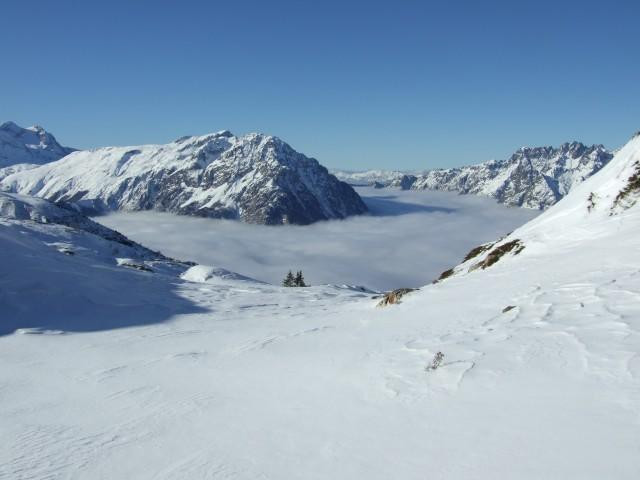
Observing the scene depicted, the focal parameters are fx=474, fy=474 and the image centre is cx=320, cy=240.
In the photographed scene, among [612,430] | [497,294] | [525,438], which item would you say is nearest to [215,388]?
[525,438]

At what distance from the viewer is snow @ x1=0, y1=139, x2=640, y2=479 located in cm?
787

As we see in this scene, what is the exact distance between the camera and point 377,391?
11.2 meters

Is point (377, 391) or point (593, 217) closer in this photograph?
point (377, 391)

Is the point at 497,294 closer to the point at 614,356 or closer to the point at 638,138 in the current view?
the point at 614,356

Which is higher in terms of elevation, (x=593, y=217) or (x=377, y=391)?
(x=593, y=217)

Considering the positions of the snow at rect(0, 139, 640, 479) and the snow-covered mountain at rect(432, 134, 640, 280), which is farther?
the snow-covered mountain at rect(432, 134, 640, 280)

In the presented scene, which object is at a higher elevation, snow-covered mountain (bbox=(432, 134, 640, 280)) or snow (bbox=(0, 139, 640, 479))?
snow-covered mountain (bbox=(432, 134, 640, 280))

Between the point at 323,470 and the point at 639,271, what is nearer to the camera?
the point at 323,470

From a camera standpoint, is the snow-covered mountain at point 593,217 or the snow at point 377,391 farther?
the snow-covered mountain at point 593,217

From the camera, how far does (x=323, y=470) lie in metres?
7.88

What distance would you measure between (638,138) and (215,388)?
38.5m

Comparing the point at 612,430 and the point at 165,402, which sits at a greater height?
the point at 612,430

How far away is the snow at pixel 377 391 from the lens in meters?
7.87

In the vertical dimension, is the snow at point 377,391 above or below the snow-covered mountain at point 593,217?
below
